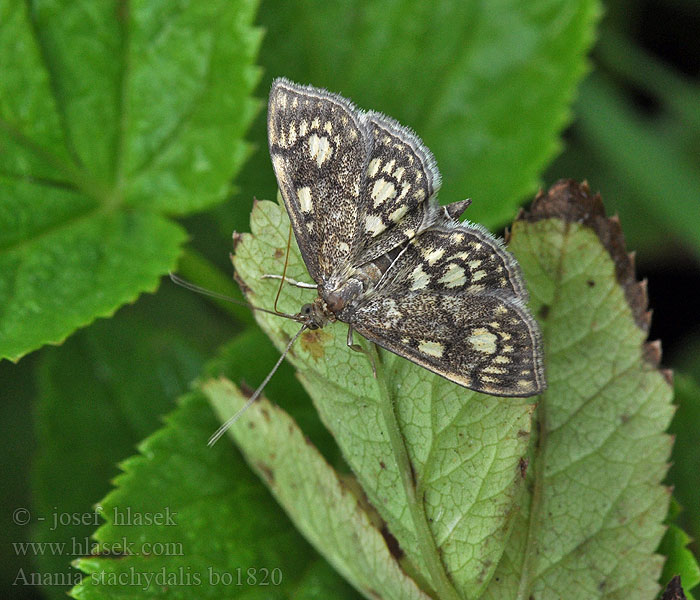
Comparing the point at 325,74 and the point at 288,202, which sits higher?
the point at 325,74

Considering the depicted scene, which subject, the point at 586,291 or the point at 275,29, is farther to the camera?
the point at 275,29

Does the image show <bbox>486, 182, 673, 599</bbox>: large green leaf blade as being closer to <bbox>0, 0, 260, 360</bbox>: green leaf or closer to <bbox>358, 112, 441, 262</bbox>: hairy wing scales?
<bbox>358, 112, 441, 262</bbox>: hairy wing scales

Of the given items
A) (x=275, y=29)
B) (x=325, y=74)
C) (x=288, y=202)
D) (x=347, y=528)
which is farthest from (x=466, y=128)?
(x=347, y=528)

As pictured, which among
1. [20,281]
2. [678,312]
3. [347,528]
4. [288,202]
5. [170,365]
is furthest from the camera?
[678,312]

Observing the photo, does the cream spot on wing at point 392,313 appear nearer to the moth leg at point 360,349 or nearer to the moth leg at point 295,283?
the moth leg at point 360,349

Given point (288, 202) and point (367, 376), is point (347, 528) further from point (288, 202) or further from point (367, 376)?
point (288, 202)

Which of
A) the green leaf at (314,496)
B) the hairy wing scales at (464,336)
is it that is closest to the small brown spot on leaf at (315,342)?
the hairy wing scales at (464,336)
